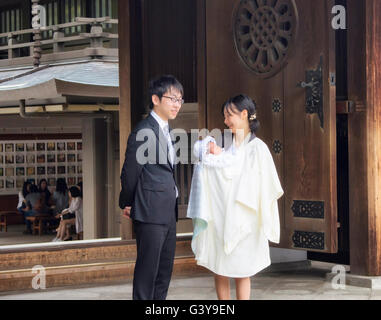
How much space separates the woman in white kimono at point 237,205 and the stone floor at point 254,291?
1.27 meters

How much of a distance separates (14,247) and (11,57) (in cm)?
997

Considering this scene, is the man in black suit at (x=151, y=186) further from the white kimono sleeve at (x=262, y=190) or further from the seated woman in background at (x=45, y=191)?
the seated woman in background at (x=45, y=191)

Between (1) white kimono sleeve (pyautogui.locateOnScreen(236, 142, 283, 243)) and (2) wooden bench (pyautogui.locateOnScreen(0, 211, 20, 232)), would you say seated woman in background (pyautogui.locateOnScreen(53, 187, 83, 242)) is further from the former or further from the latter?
(1) white kimono sleeve (pyautogui.locateOnScreen(236, 142, 283, 243))

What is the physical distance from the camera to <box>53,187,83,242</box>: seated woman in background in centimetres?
1475

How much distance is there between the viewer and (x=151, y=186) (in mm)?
5633

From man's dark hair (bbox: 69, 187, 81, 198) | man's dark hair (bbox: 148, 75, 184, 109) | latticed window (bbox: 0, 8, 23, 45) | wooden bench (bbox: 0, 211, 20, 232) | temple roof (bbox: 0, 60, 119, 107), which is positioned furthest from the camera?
latticed window (bbox: 0, 8, 23, 45)

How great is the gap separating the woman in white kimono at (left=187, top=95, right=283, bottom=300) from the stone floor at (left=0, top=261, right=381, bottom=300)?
1.27 m

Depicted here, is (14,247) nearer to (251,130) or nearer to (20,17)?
(251,130)

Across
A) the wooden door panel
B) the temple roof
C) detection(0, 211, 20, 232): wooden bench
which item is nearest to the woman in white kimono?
the wooden door panel

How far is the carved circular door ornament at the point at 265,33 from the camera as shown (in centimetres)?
768

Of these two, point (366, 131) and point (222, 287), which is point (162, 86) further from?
point (366, 131)

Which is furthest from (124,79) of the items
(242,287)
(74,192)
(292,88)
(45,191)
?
(45,191)

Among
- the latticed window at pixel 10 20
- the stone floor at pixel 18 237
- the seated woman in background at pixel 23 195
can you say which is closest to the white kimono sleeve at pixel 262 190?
the stone floor at pixel 18 237

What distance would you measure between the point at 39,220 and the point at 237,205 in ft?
35.8
